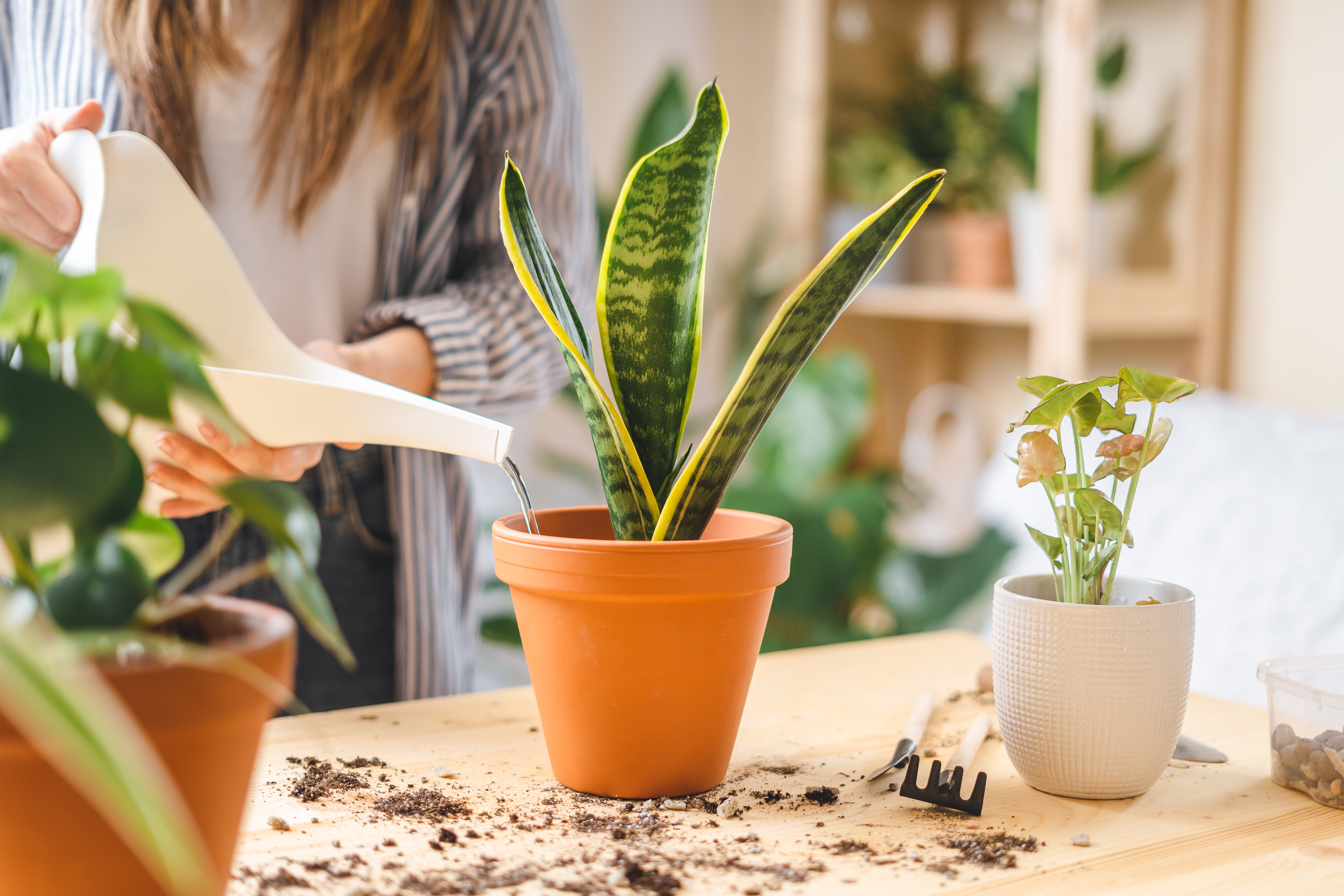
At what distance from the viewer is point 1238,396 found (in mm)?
1842

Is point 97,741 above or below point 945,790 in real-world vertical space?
above

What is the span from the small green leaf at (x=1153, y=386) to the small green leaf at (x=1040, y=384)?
0.03 m

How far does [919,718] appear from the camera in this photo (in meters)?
0.73

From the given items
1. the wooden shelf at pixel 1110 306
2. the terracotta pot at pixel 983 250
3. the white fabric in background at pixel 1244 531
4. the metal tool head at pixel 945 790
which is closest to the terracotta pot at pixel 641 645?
the metal tool head at pixel 945 790

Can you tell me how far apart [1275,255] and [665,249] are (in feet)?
5.00

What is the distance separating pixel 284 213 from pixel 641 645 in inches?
24.1

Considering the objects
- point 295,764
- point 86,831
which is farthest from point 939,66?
point 86,831

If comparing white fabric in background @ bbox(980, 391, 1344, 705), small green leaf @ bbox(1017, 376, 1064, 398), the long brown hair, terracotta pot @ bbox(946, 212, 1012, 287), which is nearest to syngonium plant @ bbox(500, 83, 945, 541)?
small green leaf @ bbox(1017, 376, 1064, 398)

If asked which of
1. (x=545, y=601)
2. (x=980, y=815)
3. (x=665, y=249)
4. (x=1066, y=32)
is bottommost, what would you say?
(x=980, y=815)

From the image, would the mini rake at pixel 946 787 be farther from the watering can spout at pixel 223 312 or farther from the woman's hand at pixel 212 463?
the woman's hand at pixel 212 463

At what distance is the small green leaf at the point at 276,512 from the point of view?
346mm

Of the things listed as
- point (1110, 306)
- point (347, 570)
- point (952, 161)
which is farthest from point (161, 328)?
point (952, 161)

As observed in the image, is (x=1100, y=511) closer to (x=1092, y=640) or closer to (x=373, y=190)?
(x=1092, y=640)

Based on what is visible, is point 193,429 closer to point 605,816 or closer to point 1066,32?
point 605,816
